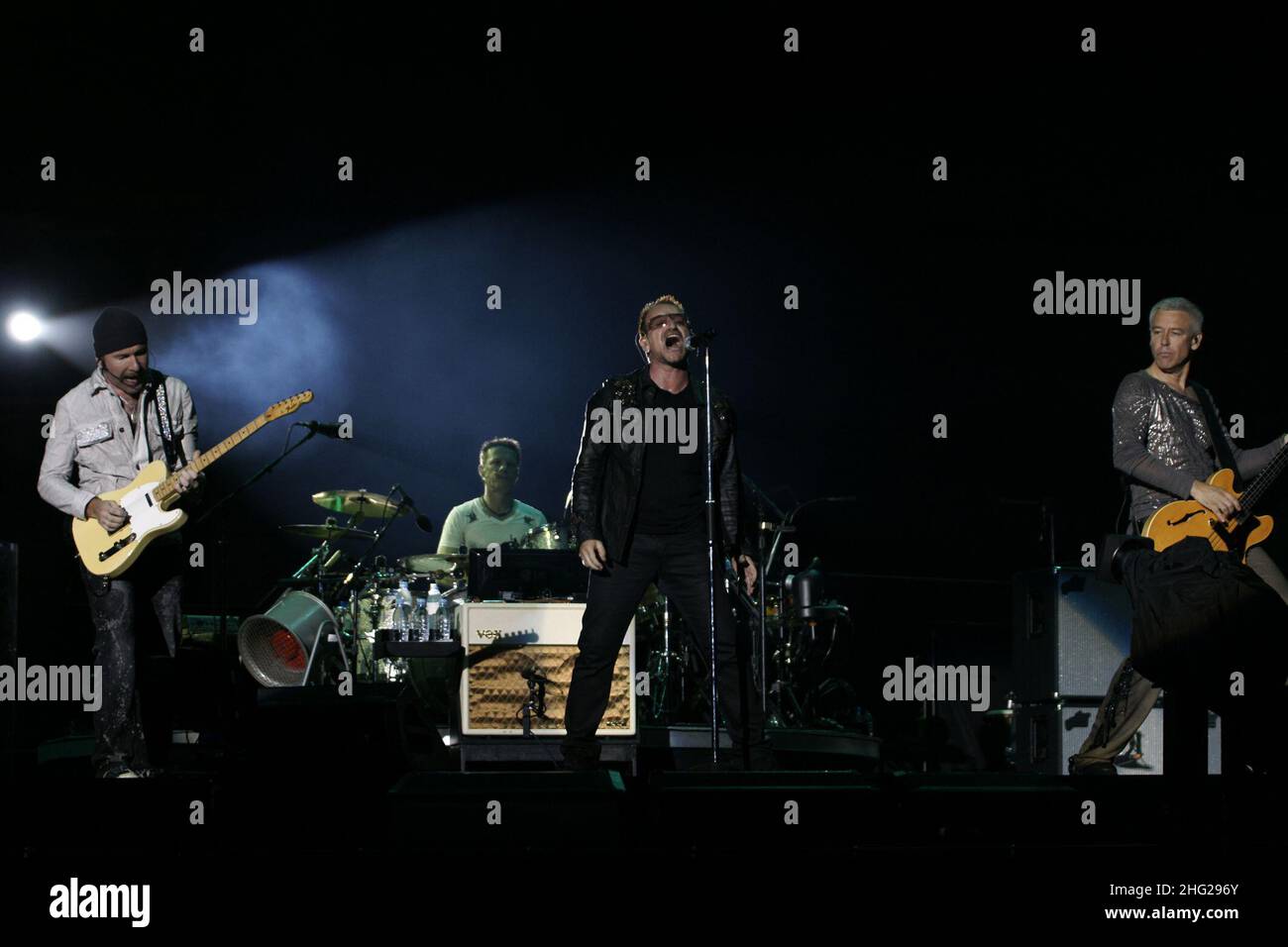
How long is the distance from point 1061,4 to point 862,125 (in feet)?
5.18

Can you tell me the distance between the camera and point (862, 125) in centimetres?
1010

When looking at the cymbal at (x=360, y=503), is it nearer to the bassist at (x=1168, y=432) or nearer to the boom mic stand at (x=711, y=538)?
the boom mic stand at (x=711, y=538)

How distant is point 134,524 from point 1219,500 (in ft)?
14.7

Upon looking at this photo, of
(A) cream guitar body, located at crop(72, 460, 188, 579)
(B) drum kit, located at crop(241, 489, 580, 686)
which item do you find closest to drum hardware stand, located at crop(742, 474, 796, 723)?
(B) drum kit, located at crop(241, 489, 580, 686)

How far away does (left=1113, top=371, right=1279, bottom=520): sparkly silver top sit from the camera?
5.68 metres

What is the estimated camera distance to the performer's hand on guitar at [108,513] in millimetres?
6016

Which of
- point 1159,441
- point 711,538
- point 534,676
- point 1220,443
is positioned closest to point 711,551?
point 711,538

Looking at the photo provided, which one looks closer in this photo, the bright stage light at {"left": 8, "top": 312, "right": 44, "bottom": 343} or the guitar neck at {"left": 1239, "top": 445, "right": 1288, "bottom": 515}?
the guitar neck at {"left": 1239, "top": 445, "right": 1288, "bottom": 515}

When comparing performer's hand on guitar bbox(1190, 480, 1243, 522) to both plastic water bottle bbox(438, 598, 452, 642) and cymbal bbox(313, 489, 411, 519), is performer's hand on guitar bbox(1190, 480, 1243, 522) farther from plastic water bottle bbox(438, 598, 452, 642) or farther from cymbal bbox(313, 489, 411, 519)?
cymbal bbox(313, 489, 411, 519)

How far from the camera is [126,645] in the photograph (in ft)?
19.9

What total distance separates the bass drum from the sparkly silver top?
15.0 feet

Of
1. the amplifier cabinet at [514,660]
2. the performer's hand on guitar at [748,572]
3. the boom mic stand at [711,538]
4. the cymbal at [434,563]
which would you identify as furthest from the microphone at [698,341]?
the cymbal at [434,563]

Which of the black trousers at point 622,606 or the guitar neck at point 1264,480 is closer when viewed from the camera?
the guitar neck at point 1264,480
